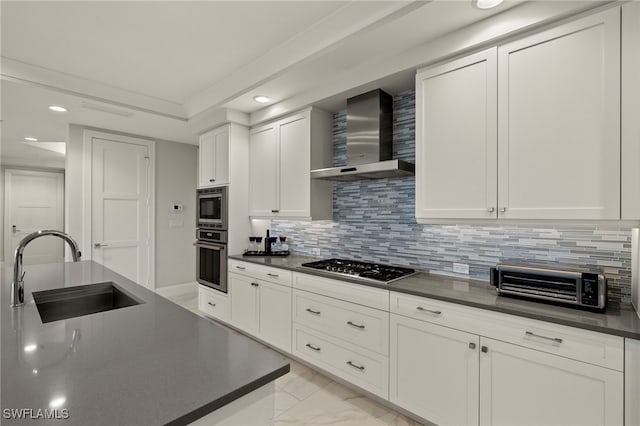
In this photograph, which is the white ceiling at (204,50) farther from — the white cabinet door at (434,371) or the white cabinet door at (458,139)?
the white cabinet door at (434,371)

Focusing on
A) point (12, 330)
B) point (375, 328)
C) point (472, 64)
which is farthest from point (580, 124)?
point (12, 330)

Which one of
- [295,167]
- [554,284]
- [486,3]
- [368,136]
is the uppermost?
[486,3]

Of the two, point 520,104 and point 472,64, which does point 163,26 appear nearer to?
point 472,64

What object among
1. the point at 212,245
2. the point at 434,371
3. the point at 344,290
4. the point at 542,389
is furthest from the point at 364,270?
the point at 212,245

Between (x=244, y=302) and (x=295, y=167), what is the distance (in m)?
1.49

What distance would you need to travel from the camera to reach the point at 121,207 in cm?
428

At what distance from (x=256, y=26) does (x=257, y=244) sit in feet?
7.26

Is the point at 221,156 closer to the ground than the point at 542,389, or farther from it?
farther from it

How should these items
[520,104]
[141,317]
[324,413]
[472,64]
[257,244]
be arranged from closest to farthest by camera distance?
[141,317] → [520,104] → [472,64] → [324,413] → [257,244]

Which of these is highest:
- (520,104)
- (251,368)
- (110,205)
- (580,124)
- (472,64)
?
(472,64)

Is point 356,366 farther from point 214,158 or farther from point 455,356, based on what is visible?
point 214,158

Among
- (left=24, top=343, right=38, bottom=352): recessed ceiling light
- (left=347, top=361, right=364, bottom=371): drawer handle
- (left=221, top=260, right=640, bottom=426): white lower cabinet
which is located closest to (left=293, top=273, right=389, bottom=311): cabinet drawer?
(left=221, top=260, right=640, bottom=426): white lower cabinet

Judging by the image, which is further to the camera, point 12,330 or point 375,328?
point 375,328

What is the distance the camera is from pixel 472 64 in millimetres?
1874
